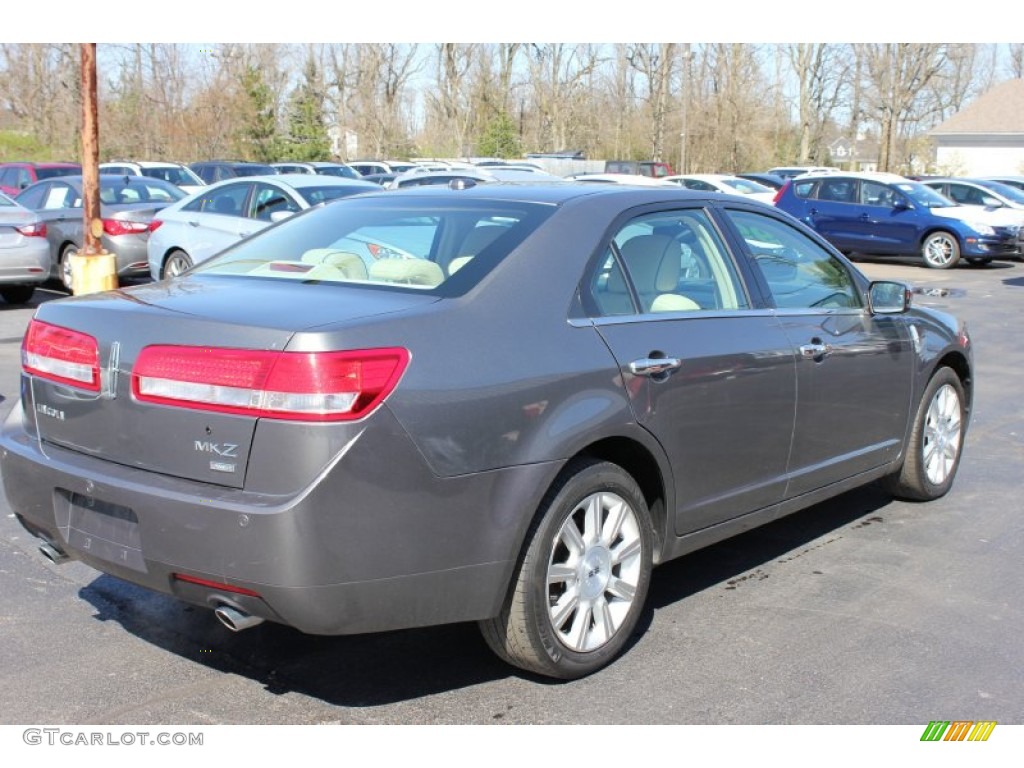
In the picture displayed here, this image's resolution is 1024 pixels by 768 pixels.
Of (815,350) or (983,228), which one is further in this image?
(983,228)

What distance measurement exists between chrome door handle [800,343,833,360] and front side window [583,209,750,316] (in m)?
0.35

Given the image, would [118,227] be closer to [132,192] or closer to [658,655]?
[132,192]

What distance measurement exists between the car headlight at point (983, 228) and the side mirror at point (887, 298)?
17130 mm

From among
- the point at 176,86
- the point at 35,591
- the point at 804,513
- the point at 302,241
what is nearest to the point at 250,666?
the point at 35,591

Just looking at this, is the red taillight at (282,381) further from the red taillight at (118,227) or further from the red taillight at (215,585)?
the red taillight at (118,227)

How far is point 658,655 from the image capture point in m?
4.17

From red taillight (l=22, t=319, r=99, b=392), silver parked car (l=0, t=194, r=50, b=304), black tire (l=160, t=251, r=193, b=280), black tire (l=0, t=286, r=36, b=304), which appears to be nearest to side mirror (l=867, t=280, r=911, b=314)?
red taillight (l=22, t=319, r=99, b=392)

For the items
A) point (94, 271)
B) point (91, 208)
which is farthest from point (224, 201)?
point (94, 271)

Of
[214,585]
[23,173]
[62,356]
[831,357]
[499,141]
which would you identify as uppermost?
[499,141]

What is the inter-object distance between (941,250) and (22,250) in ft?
52.0

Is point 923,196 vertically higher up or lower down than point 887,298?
higher up

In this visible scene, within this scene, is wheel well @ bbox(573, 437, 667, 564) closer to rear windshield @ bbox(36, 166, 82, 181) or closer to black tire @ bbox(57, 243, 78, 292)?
black tire @ bbox(57, 243, 78, 292)

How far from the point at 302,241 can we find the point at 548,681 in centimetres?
193

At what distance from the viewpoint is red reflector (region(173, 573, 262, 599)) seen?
3318mm
